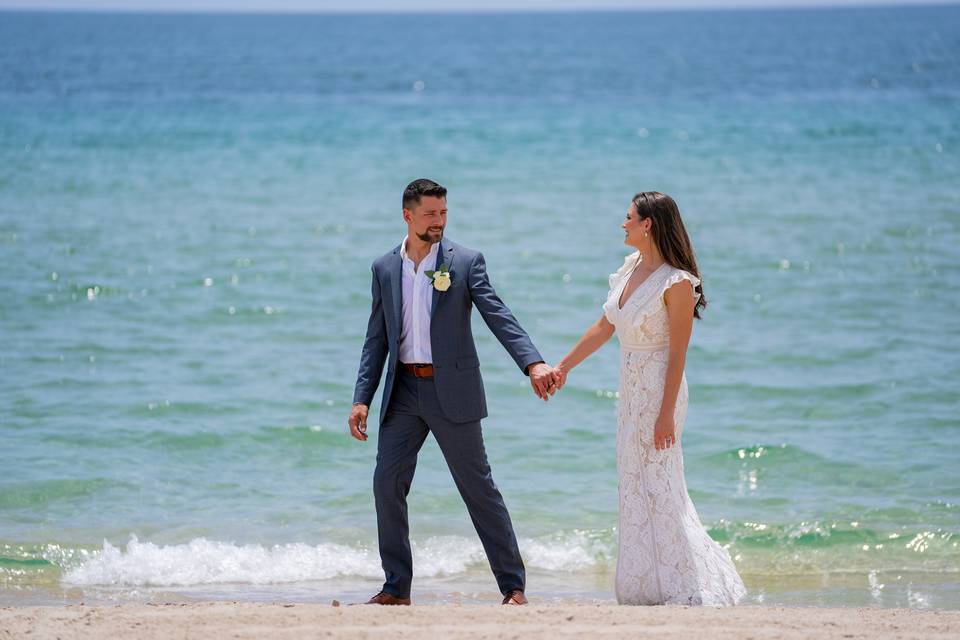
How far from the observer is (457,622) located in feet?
16.5

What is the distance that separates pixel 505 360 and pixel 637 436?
6174 millimetres

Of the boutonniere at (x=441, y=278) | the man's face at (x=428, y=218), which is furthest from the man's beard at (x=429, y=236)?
the boutonniere at (x=441, y=278)

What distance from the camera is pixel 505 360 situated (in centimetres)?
1164

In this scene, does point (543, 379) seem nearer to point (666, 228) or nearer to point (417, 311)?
point (417, 311)

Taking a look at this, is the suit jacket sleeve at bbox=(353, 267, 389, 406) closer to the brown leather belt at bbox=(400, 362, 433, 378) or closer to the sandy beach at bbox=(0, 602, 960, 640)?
the brown leather belt at bbox=(400, 362, 433, 378)

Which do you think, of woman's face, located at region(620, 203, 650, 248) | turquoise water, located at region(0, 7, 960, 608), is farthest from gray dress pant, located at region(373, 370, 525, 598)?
turquoise water, located at region(0, 7, 960, 608)

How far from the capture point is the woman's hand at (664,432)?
5363mm

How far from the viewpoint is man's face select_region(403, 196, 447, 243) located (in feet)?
18.1

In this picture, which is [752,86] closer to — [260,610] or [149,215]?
[149,215]

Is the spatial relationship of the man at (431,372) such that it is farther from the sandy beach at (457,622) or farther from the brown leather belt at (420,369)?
the sandy beach at (457,622)

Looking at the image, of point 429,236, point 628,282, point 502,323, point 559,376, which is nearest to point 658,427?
point 559,376

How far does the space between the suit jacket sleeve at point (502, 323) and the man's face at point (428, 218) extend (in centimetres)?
22

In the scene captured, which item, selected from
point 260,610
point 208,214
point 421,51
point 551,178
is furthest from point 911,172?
point 421,51

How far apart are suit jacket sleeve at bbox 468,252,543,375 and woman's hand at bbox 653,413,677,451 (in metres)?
0.58
